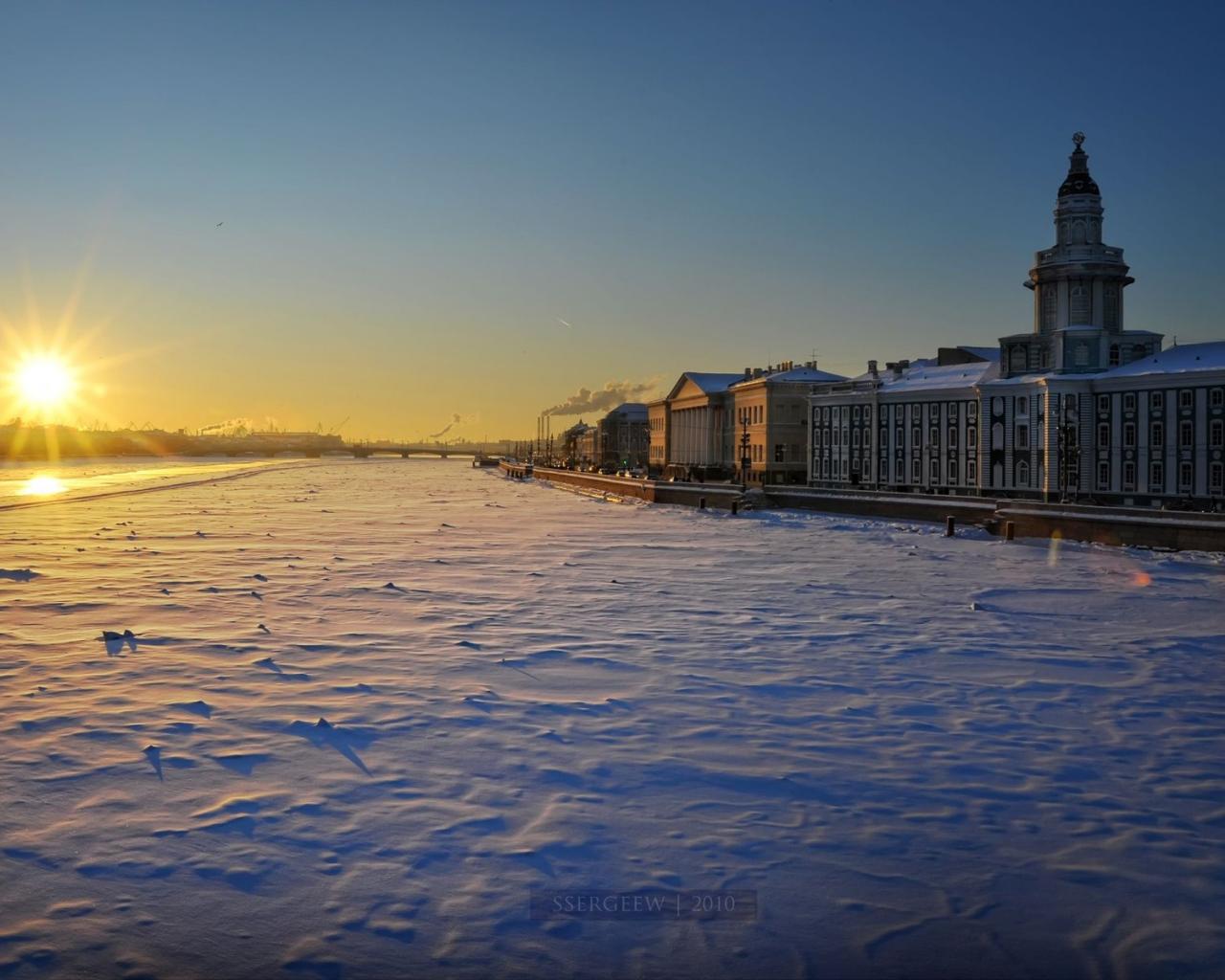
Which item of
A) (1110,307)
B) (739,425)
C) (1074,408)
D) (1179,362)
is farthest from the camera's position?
(739,425)


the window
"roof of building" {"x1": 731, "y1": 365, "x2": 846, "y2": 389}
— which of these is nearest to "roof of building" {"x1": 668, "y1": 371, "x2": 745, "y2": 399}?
"roof of building" {"x1": 731, "y1": 365, "x2": 846, "y2": 389}

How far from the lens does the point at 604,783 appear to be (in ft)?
30.0

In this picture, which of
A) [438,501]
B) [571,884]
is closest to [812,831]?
[571,884]

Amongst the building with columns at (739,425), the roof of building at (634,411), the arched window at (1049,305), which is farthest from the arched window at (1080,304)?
the roof of building at (634,411)

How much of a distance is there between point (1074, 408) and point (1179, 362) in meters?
7.08

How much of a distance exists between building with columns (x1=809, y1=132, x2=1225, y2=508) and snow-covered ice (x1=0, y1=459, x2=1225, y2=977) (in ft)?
159

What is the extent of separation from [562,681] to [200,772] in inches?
196

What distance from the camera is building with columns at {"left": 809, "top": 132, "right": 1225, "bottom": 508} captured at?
63.4m

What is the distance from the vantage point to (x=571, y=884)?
23.2ft

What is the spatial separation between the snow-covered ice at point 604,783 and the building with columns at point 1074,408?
48602 millimetres

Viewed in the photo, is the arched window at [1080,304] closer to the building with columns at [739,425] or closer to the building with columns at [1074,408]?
the building with columns at [1074,408]

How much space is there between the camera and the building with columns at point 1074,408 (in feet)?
208

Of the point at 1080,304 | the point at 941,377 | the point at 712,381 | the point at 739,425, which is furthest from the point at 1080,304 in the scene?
the point at 712,381

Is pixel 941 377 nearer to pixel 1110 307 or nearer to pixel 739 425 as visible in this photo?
pixel 1110 307
